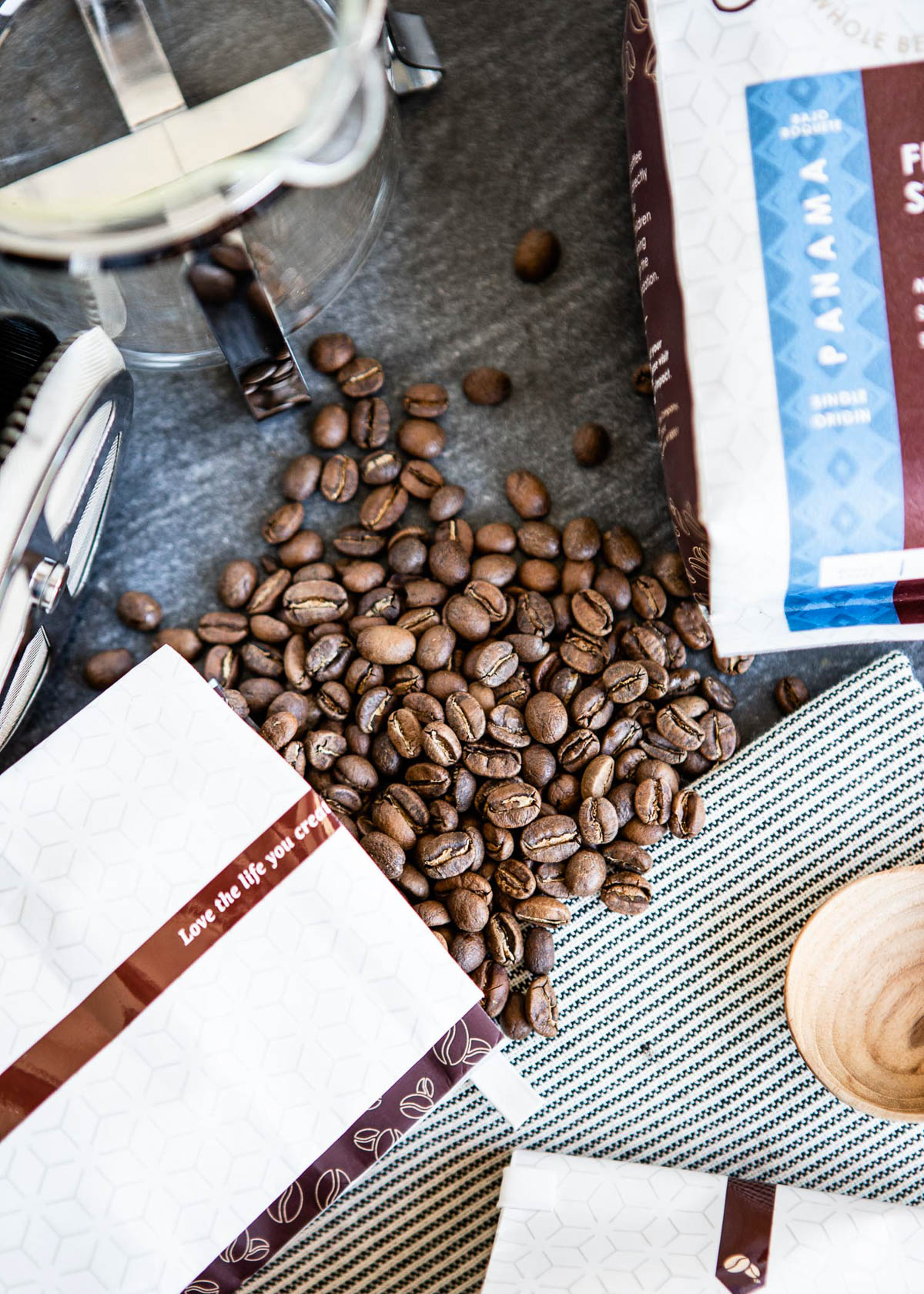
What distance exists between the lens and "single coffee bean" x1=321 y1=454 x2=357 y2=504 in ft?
3.21

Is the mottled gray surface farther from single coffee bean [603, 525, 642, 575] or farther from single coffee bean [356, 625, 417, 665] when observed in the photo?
single coffee bean [356, 625, 417, 665]

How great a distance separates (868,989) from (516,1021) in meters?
0.29

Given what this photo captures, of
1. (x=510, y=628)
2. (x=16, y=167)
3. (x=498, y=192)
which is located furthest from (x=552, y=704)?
(x=16, y=167)

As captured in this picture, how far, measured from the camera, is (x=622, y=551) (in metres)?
0.95

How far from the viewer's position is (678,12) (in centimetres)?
77

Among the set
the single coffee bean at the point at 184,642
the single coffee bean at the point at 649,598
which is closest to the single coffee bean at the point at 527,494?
the single coffee bean at the point at 649,598

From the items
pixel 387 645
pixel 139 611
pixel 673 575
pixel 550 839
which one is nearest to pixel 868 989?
pixel 550 839

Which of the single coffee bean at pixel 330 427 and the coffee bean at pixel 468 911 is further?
the single coffee bean at pixel 330 427

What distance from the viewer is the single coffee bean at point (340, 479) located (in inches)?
38.5

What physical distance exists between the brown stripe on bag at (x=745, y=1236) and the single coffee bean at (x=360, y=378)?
0.77 meters

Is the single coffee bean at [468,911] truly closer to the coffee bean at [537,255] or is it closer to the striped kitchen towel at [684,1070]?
the striped kitchen towel at [684,1070]

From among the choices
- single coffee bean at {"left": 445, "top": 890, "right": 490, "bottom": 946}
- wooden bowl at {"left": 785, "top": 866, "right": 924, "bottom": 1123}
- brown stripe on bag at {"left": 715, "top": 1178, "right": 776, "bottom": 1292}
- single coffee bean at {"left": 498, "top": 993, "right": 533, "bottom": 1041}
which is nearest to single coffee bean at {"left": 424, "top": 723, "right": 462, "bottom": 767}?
single coffee bean at {"left": 445, "top": 890, "right": 490, "bottom": 946}

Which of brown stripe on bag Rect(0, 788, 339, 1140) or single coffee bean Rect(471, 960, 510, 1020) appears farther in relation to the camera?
single coffee bean Rect(471, 960, 510, 1020)

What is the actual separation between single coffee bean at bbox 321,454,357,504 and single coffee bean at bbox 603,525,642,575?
9.7 inches
